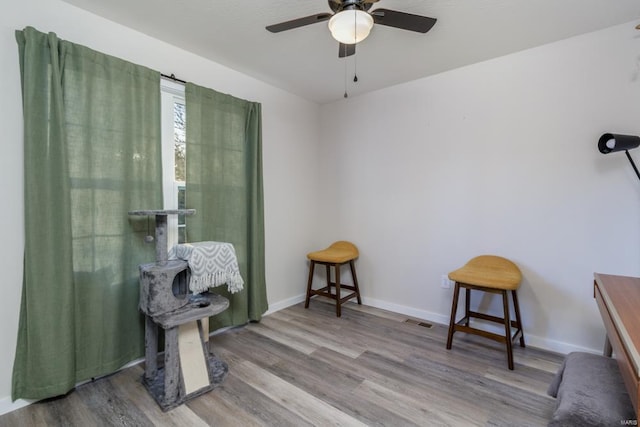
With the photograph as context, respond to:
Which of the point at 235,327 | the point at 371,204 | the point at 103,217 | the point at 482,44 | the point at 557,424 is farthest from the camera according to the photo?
the point at 371,204

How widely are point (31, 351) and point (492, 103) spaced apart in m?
3.66

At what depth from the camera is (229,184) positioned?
271cm

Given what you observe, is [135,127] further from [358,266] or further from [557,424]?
[557,424]

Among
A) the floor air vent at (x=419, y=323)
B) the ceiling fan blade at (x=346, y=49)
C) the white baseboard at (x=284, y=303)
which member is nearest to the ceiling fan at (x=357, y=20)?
the ceiling fan blade at (x=346, y=49)

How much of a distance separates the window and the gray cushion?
247cm

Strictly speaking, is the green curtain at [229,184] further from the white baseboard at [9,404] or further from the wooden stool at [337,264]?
the white baseboard at [9,404]

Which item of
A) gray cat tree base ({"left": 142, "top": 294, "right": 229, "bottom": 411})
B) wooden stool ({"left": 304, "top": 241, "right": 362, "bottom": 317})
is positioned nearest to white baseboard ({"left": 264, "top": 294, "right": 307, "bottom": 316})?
wooden stool ({"left": 304, "top": 241, "right": 362, "bottom": 317})

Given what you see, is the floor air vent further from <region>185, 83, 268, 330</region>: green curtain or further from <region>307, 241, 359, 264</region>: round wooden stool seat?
<region>185, 83, 268, 330</region>: green curtain

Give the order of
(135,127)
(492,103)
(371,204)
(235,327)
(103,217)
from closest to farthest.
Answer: (103,217), (135,127), (492,103), (235,327), (371,204)

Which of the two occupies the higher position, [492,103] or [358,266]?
[492,103]

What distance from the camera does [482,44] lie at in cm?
235

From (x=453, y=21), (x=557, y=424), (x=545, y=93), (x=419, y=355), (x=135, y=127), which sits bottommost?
(x=419, y=355)

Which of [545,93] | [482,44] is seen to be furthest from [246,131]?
[545,93]

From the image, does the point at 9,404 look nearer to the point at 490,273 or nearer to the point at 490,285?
the point at 490,285
